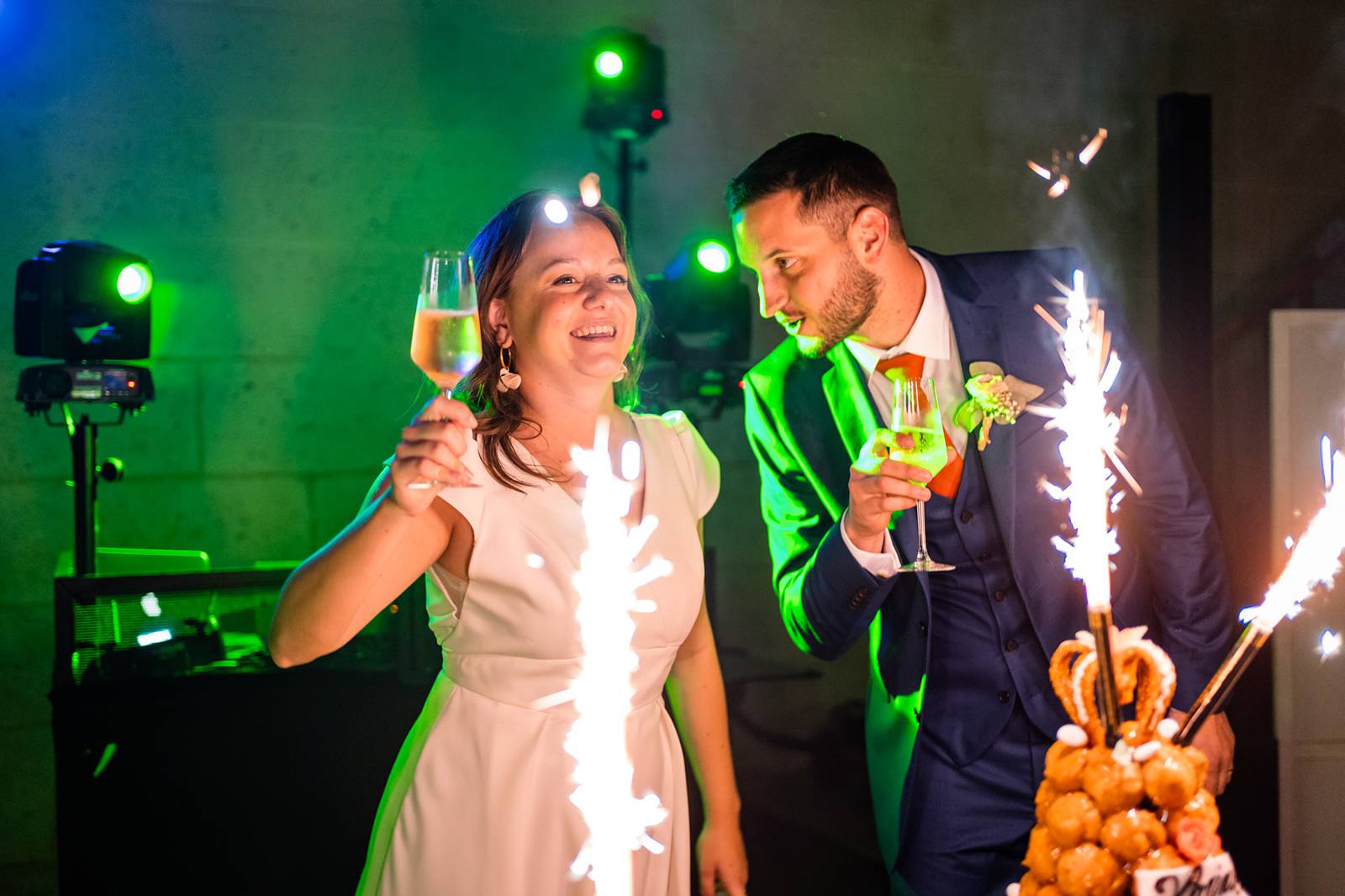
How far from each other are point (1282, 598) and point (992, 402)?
0.95 meters

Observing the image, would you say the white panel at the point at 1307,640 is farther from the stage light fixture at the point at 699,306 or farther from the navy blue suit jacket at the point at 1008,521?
the stage light fixture at the point at 699,306

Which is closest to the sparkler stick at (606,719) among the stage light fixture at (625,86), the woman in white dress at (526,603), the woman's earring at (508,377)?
the woman in white dress at (526,603)

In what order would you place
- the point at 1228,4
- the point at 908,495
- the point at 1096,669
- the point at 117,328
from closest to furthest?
the point at 1096,669, the point at 908,495, the point at 117,328, the point at 1228,4

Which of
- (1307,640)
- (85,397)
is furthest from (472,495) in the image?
(1307,640)

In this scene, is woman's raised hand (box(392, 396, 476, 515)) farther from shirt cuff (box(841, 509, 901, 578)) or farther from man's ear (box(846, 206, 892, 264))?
man's ear (box(846, 206, 892, 264))

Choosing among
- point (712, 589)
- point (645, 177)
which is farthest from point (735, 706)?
point (645, 177)

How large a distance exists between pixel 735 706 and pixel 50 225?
346 cm

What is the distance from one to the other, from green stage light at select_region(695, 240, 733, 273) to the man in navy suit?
1.89m

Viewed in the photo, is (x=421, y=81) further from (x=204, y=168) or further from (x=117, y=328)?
(x=117, y=328)

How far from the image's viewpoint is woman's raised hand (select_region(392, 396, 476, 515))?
1.46 meters

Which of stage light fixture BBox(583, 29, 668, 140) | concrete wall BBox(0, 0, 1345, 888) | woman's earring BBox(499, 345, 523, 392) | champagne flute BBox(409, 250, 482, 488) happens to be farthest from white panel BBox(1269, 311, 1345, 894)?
champagne flute BBox(409, 250, 482, 488)

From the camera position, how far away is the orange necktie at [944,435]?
1.97 meters

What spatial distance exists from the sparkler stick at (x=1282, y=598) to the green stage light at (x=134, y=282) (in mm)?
3484

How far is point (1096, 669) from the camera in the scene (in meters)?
1.27
